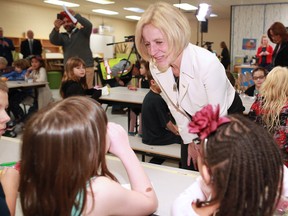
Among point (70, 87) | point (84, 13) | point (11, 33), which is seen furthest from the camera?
point (84, 13)

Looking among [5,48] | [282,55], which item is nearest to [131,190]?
[282,55]

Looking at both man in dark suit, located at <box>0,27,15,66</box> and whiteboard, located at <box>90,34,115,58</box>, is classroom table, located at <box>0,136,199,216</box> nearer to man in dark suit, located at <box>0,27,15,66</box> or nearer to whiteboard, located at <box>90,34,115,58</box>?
man in dark suit, located at <box>0,27,15,66</box>

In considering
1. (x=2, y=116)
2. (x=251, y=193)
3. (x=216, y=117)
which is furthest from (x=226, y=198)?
(x=2, y=116)

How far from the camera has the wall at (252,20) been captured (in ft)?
30.7

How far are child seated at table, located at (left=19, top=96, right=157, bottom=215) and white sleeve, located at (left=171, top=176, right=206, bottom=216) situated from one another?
127mm

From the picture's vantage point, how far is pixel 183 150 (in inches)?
70.1

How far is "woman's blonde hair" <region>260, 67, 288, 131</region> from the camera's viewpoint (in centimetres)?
211

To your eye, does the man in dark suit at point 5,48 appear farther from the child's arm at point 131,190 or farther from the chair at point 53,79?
the child's arm at point 131,190

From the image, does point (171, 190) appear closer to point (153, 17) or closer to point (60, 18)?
point (153, 17)

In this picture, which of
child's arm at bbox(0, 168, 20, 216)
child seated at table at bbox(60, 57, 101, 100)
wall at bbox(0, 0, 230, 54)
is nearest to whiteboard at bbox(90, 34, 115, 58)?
wall at bbox(0, 0, 230, 54)

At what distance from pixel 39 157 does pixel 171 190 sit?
56 centimetres

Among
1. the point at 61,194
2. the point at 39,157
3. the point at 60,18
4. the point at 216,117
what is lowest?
the point at 61,194

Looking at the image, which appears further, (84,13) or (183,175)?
(84,13)

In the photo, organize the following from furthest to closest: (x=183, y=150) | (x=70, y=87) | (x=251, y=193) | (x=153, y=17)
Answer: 1. (x=70, y=87)
2. (x=183, y=150)
3. (x=153, y=17)
4. (x=251, y=193)
